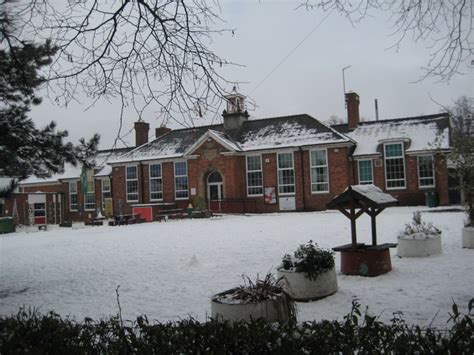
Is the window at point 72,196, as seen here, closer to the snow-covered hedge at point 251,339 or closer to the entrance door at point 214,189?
the entrance door at point 214,189

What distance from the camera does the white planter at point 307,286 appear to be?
7.43 meters

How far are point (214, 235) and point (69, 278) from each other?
7.61m

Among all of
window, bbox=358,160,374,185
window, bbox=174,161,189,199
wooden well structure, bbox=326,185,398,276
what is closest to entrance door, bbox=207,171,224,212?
window, bbox=174,161,189,199

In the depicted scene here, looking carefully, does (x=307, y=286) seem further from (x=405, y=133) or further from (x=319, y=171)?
(x=405, y=133)

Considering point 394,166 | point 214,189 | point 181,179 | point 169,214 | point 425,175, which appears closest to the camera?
point 425,175

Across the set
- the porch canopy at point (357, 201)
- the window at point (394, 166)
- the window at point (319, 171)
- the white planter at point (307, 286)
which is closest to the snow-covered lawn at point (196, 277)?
the white planter at point (307, 286)

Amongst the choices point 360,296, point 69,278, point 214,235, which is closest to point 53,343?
point 360,296

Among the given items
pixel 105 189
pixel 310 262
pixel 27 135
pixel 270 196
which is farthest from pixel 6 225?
Result: pixel 310 262

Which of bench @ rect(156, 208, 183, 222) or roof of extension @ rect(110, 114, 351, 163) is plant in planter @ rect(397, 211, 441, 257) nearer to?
roof of extension @ rect(110, 114, 351, 163)

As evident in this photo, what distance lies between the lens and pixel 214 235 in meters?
17.5

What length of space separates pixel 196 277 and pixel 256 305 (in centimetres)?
437

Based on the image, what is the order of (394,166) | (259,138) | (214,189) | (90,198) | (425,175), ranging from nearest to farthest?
(425,175) < (394,166) < (259,138) < (214,189) < (90,198)

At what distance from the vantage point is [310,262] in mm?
7531

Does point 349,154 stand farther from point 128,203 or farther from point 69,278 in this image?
point 69,278
